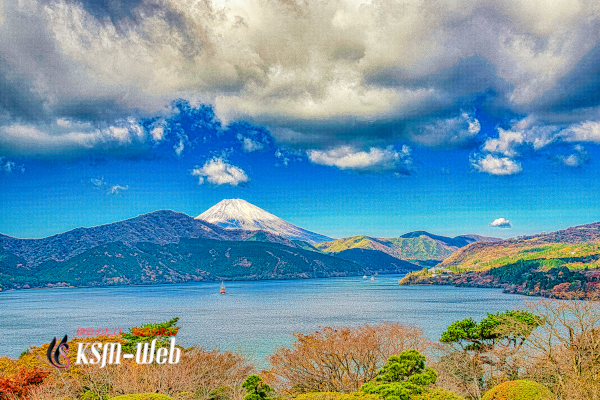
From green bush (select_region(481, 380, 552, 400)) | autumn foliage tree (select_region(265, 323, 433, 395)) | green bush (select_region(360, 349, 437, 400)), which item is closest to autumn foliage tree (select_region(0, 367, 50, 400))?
autumn foliage tree (select_region(265, 323, 433, 395))

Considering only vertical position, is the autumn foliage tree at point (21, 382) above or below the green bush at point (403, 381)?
below

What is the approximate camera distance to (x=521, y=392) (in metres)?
20.0

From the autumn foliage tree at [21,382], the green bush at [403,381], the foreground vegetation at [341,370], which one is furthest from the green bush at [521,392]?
the autumn foliage tree at [21,382]

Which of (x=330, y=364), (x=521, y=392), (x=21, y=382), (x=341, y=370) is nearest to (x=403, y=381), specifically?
(x=521, y=392)

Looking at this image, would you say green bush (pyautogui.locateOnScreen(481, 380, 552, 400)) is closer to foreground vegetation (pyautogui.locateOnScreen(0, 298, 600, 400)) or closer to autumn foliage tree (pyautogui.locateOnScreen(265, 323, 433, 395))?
foreground vegetation (pyautogui.locateOnScreen(0, 298, 600, 400))

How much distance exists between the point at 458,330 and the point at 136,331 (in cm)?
2681

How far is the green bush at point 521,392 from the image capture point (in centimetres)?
1980

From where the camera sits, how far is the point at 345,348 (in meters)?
31.0

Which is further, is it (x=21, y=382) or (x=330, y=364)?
(x=330, y=364)

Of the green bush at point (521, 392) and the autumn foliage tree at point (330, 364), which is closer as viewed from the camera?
A: the green bush at point (521, 392)

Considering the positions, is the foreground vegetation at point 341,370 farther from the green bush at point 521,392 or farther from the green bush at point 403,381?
the green bush at point 521,392

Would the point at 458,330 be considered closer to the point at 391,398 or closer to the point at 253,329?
the point at 391,398

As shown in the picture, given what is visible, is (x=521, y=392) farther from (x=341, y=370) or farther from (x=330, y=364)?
(x=330, y=364)

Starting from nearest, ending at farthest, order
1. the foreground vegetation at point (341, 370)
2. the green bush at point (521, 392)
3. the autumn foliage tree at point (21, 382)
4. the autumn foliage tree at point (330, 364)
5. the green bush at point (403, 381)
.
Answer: the green bush at point (521, 392), the green bush at point (403, 381), the foreground vegetation at point (341, 370), the autumn foliage tree at point (21, 382), the autumn foliage tree at point (330, 364)
